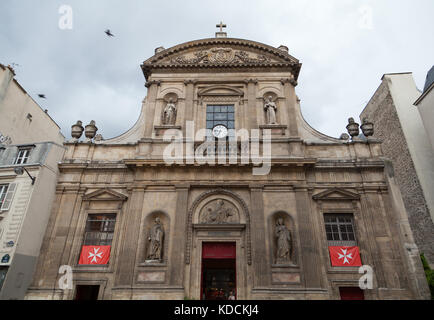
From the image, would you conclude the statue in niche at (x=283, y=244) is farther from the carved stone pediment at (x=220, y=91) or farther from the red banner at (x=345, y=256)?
the carved stone pediment at (x=220, y=91)

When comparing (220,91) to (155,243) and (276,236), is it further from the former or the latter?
(155,243)

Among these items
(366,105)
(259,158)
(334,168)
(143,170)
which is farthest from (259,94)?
(366,105)

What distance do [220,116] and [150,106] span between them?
3.65 metres

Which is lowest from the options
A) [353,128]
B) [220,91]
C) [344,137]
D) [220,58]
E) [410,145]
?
[344,137]

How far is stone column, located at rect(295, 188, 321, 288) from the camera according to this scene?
10.7 meters

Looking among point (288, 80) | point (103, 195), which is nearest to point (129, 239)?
point (103, 195)

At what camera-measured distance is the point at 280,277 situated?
1083 cm

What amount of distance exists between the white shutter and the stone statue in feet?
20.0

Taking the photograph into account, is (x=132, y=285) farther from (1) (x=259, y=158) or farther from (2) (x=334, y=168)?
(2) (x=334, y=168)

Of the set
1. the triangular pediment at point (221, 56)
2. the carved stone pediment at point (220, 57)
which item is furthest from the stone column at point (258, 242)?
the carved stone pediment at point (220, 57)

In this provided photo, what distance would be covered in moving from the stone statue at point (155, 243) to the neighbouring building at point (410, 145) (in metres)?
14.9

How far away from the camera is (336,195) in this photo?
40.0ft

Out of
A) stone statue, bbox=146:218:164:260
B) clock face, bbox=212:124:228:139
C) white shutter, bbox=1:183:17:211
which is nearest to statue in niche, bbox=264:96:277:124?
clock face, bbox=212:124:228:139
